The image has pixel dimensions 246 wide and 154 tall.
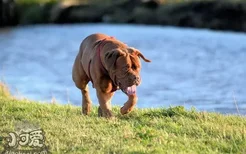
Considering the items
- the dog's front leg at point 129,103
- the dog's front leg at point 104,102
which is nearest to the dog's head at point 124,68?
the dog's front leg at point 129,103

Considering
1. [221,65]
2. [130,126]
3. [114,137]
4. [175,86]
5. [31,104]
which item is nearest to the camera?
[114,137]

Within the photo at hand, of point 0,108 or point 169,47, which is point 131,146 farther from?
point 169,47

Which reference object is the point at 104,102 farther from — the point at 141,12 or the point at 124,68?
the point at 141,12

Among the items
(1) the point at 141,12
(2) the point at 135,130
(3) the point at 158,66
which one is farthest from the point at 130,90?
(1) the point at 141,12

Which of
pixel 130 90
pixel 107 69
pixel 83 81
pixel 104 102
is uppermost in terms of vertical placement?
pixel 107 69

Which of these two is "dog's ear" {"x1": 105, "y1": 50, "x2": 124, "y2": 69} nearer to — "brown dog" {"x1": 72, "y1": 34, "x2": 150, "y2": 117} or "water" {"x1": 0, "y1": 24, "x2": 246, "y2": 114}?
"brown dog" {"x1": 72, "y1": 34, "x2": 150, "y2": 117}

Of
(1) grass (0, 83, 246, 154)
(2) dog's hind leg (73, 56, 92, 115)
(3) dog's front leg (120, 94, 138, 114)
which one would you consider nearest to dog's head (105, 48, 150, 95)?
(3) dog's front leg (120, 94, 138, 114)

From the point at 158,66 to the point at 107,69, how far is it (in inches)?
537

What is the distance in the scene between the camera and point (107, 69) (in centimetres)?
841

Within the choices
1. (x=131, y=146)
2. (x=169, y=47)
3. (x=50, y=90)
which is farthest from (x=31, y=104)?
(x=169, y=47)

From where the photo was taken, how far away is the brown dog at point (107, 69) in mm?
8164

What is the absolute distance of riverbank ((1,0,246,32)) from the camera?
31.6 m

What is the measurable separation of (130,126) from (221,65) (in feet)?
42.9

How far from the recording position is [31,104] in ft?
34.1
